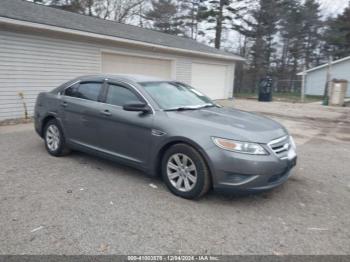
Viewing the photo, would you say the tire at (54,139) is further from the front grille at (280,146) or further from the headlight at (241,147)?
the front grille at (280,146)

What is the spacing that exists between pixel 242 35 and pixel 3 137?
26774 millimetres

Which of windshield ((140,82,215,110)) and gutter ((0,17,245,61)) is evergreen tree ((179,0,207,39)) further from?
windshield ((140,82,215,110))

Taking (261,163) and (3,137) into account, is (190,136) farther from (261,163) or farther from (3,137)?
(3,137)

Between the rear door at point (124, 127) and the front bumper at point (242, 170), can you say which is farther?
the rear door at point (124, 127)

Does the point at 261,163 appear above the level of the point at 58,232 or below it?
above

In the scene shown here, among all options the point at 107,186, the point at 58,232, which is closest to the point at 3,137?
the point at 107,186

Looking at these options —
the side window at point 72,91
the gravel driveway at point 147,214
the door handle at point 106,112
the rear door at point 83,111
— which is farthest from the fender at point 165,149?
the side window at point 72,91

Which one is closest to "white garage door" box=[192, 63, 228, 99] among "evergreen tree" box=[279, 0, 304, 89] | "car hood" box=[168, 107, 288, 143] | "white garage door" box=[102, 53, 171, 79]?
"white garage door" box=[102, 53, 171, 79]

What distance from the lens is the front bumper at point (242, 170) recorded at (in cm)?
316

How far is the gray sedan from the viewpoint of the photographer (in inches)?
127

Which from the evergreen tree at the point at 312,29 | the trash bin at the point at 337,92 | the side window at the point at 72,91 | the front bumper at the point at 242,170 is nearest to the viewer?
the front bumper at the point at 242,170

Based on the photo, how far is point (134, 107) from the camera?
3777 millimetres

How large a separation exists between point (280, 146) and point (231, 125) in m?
0.64

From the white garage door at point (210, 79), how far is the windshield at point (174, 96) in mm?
10956
